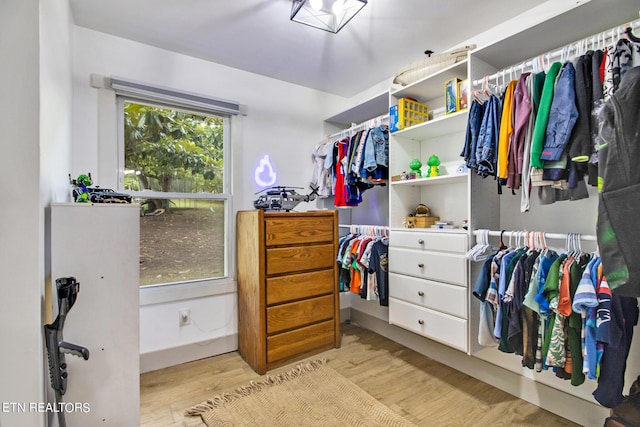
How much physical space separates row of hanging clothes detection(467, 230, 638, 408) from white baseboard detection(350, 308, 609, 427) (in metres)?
0.41

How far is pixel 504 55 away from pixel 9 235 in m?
2.55

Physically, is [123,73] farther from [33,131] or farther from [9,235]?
[9,235]

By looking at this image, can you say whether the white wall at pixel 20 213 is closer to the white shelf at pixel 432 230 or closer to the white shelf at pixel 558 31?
the white shelf at pixel 432 230

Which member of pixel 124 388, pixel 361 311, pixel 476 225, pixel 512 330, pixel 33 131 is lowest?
pixel 361 311

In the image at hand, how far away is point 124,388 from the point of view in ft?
4.49

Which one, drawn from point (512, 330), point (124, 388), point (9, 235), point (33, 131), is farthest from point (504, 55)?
point (124, 388)

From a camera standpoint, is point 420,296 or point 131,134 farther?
point 131,134

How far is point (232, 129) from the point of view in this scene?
2605 mm

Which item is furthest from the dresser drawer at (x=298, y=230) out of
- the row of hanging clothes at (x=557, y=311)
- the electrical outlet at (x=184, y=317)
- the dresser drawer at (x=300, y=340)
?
the row of hanging clothes at (x=557, y=311)

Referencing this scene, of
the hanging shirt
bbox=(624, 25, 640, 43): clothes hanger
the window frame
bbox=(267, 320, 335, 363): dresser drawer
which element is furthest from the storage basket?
bbox=(267, 320, 335, 363): dresser drawer

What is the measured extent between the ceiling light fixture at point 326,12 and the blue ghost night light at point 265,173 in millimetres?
1210

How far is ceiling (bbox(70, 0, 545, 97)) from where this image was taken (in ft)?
6.02

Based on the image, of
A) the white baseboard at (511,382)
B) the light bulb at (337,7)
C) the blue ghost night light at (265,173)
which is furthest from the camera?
the blue ghost night light at (265,173)

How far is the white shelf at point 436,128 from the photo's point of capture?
192 cm
